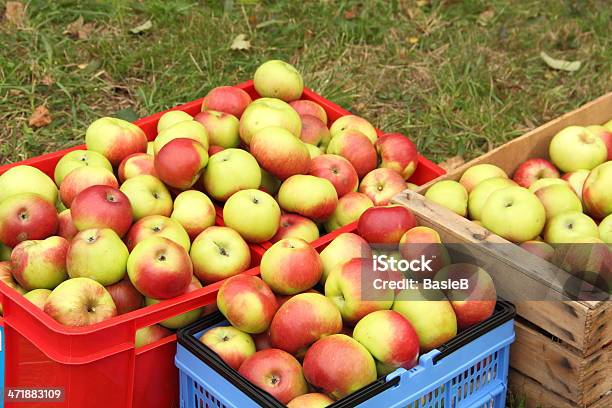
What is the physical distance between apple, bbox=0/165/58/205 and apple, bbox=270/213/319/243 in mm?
714

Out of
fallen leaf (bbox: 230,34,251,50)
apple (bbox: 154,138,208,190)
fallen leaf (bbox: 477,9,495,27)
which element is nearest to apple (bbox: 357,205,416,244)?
apple (bbox: 154,138,208,190)

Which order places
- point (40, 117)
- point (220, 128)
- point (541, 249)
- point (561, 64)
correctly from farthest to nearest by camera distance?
point (561, 64), point (40, 117), point (220, 128), point (541, 249)

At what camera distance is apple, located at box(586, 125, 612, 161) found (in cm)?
336

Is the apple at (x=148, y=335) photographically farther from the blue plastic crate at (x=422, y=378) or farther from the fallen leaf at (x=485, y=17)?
the fallen leaf at (x=485, y=17)

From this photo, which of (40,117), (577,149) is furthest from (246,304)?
(40,117)

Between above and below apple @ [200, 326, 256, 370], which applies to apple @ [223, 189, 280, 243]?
above

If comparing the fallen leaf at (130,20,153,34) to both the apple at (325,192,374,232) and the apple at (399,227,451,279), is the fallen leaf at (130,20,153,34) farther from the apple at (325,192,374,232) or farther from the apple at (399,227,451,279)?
the apple at (399,227,451,279)

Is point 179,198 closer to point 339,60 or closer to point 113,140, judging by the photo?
point 113,140

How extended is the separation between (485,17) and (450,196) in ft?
7.20

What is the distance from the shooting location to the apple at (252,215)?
9.32 feet

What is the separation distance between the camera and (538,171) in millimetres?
3322

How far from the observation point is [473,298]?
2605mm

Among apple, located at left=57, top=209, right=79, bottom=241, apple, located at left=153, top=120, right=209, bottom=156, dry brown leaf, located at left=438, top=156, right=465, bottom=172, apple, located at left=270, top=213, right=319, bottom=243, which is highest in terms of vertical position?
apple, located at left=153, top=120, right=209, bottom=156

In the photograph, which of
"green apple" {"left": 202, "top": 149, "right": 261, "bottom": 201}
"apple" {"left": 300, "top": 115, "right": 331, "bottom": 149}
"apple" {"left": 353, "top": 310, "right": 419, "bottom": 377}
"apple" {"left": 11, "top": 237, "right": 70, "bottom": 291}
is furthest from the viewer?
"apple" {"left": 300, "top": 115, "right": 331, "bottom": 149}
